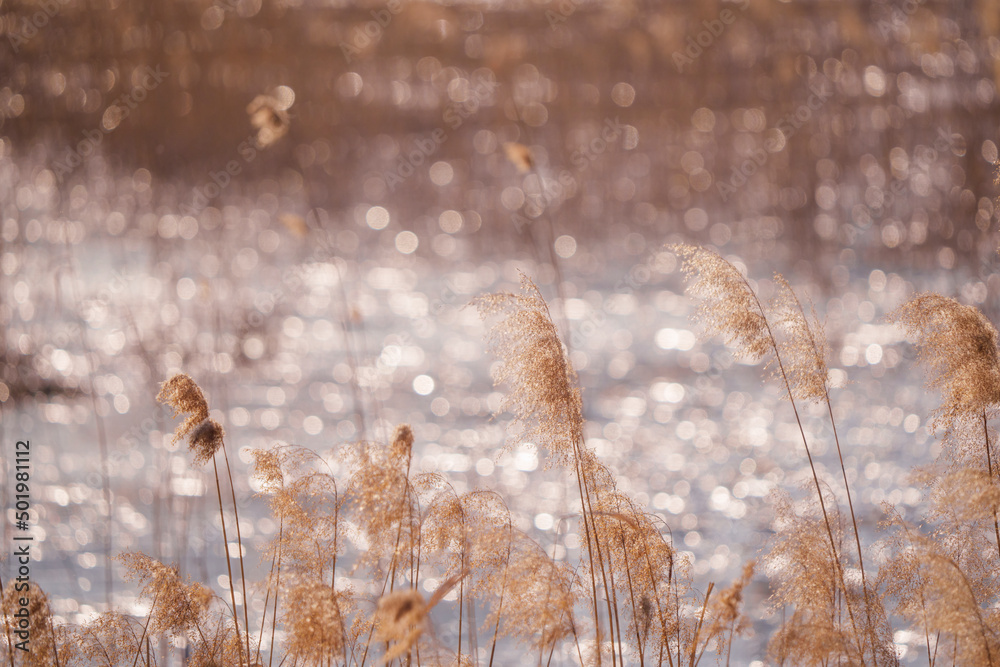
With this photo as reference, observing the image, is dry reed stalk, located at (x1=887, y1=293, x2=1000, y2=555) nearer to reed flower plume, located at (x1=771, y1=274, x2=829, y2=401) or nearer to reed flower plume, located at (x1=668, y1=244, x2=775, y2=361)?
reed flower plume, located at (x1=771, y1=274, x2=829, y2=401)

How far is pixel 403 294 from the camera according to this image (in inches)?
612

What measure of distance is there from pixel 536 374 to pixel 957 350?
1.07 metres

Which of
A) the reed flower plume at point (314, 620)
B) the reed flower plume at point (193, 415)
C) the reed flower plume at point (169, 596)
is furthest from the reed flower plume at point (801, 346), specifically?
Result: the reed flower plume at point (169, 596)

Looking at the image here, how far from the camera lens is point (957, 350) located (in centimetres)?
191

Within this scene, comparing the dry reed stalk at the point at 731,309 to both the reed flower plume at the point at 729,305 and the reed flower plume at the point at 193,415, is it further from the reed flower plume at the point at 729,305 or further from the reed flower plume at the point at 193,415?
the reed flower plume at the point at 193,415

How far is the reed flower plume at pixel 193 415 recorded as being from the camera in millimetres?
1730

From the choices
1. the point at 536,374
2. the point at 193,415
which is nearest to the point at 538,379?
the point at 536,374

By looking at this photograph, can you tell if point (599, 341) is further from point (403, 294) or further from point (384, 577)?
point (384, 577)

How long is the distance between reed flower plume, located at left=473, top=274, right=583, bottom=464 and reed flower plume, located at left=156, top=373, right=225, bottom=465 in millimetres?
697

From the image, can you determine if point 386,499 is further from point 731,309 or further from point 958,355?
point 958,355

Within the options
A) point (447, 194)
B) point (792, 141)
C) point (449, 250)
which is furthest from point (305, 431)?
point (447, 194)

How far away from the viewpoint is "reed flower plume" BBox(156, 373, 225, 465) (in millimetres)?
1730

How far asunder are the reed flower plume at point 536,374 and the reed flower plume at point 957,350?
919 millimetres

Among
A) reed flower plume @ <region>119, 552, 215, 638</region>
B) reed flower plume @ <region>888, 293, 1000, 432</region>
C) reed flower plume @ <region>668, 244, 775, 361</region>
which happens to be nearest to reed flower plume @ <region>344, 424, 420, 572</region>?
reed flower plume @ <region>119, 552, 215, 638</region>
